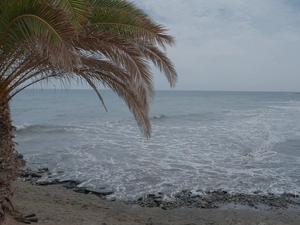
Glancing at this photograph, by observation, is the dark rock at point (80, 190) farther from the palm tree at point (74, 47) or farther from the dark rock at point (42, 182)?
the palm tree at point (74, 47)

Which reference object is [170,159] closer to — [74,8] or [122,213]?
[122,213]

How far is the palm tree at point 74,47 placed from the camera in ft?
9.12

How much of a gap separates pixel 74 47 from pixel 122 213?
17.0 feet

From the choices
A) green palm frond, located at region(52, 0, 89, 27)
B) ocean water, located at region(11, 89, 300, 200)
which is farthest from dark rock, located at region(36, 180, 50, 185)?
green palm frond, located at region(52, 0, 89, 27)

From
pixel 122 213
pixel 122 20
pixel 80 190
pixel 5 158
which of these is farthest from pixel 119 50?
pixel 80 190

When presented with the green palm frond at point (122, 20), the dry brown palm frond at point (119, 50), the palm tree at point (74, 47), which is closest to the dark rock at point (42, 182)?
the palm tree at point (74, 47)

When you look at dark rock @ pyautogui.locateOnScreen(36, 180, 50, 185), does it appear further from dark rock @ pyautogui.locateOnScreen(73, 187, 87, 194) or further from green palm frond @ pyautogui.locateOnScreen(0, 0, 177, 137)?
green palm frond @ pyautogui.locateOnScreen(0, 0, 177, 137)

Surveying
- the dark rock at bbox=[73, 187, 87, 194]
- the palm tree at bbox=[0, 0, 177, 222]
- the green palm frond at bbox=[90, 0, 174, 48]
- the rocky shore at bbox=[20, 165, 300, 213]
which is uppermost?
the green palm frond at bbox=[90, 0, 174, 48]

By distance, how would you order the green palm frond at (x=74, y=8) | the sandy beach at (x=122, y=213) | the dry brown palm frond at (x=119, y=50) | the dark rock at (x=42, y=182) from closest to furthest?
the green palm frond at (x=74, y=8)
the dry brown palm frond at (x=119, y=50)
the sandy beach at (x=122, y=213)
the dark rock at (x=42, y=182)

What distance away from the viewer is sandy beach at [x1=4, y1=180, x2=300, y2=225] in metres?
6.70

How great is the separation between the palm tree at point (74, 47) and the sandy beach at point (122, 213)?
2368mm

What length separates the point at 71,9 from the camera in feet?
9.84

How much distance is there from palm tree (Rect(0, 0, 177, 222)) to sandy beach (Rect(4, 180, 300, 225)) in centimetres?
237

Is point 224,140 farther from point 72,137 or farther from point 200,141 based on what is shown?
point 72,137
